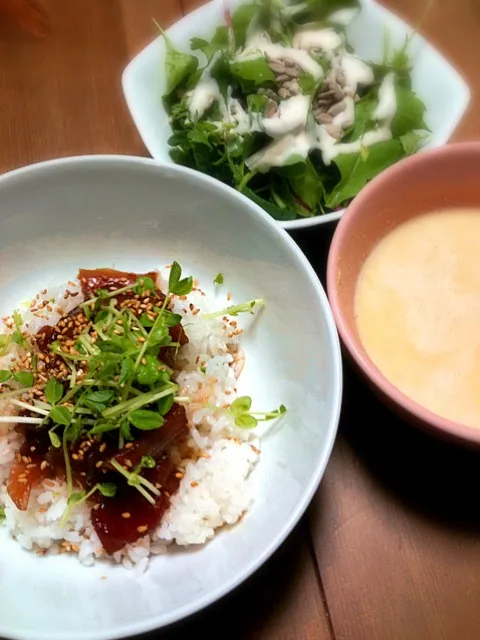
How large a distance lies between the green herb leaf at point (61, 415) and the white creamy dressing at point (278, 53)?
872 mm

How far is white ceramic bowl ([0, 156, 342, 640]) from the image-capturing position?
3.65ft

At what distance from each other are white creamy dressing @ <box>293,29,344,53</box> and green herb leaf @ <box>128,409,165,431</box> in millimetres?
945

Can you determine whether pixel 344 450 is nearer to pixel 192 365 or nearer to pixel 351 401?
pixel 351 401

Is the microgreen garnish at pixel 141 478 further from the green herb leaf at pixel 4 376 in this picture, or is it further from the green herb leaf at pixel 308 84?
the green herb leaf at pixel 308 84

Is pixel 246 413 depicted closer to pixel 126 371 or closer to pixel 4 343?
pixel 126 371

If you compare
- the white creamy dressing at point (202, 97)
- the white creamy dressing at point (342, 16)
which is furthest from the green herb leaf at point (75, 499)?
the white creamy dressing at point (342, 16)

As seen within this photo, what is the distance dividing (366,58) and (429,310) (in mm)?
701

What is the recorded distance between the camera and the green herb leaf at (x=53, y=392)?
4.02 ft

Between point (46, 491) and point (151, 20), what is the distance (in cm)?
122

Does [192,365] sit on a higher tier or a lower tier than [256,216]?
lower

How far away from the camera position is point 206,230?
4.78ft

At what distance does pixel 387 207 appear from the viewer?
4.50 ft

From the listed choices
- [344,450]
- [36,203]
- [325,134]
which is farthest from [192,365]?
[325,134]

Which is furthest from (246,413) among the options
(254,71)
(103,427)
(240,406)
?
(254,71)
